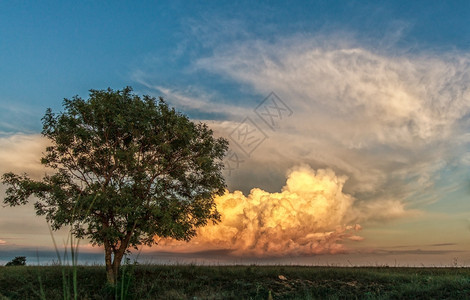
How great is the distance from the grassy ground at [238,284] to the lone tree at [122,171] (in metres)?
2.54

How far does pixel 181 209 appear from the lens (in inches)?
1083

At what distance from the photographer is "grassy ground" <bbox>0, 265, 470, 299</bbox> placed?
2105 cm

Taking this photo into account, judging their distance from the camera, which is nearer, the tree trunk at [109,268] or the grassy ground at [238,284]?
the grassy ground at [238,284]

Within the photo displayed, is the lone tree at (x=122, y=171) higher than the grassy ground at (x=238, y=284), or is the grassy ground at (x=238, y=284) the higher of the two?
the lone tree at (x=122, y=171)

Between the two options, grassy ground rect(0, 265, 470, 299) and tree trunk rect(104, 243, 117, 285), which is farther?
tree trunk rect(104, 243, 117, 285)

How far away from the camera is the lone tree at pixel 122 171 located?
25891mm

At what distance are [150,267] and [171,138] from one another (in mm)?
10477

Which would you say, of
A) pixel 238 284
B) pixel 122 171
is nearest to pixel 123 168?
pixel 122 171

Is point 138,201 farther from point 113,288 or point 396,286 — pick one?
point 396,286

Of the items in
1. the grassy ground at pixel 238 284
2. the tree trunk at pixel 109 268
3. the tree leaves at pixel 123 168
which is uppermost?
the tree leaves at pixel 123 168

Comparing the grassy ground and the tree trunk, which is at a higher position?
the tree trunk

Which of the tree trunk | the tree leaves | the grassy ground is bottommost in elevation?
the grassy ground

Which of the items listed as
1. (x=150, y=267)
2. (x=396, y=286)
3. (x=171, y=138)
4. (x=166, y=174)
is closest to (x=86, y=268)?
(x=150, y=267)

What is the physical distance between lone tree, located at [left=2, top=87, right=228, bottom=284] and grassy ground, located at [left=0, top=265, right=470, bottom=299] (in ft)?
8.34
